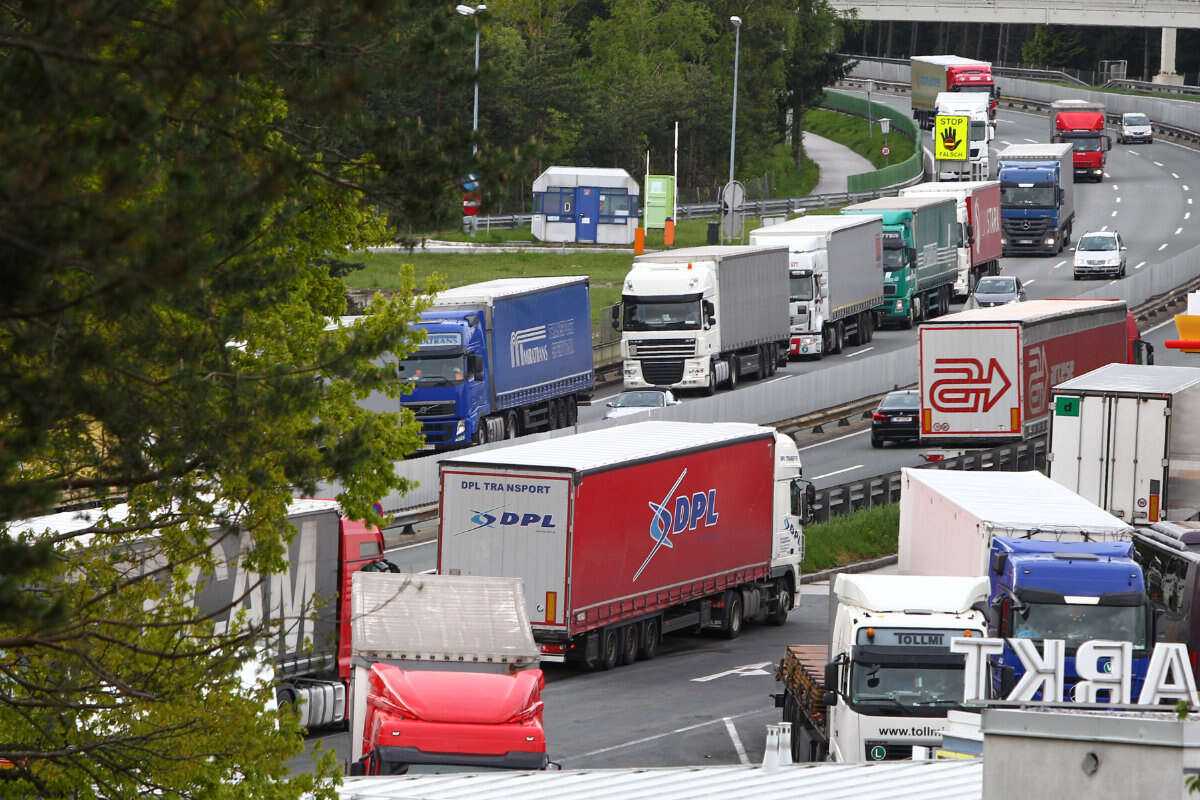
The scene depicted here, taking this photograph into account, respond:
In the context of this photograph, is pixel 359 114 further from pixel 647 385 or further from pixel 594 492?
pixel 647 385

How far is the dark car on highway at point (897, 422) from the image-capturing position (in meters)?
47.0

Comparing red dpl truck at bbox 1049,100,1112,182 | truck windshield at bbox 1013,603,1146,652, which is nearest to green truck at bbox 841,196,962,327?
red dpl truck at bbox 1049,100,1112,182

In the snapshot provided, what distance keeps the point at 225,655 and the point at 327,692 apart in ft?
40.6

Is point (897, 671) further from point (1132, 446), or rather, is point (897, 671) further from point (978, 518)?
point (1132, 446)

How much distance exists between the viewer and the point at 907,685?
2050cm

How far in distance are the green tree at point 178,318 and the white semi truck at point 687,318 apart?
3362cm

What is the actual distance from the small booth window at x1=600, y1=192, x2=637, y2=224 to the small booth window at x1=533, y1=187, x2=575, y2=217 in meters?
1.29

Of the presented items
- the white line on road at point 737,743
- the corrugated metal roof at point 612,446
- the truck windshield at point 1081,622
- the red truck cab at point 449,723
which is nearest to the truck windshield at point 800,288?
the corrugated metal roof at point 612,446

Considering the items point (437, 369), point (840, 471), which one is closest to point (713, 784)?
point (437, 369)

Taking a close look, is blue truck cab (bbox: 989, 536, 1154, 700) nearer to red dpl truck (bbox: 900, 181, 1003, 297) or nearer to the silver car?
the silver car

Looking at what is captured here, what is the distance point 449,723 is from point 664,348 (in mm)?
31996

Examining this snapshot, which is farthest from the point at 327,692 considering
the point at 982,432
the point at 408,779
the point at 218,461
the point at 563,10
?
the point at 563,10

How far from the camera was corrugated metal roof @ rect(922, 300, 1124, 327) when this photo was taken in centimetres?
4138

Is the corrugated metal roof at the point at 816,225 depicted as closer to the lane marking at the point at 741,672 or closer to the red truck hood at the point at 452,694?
the lane marking at the point at 741,672
